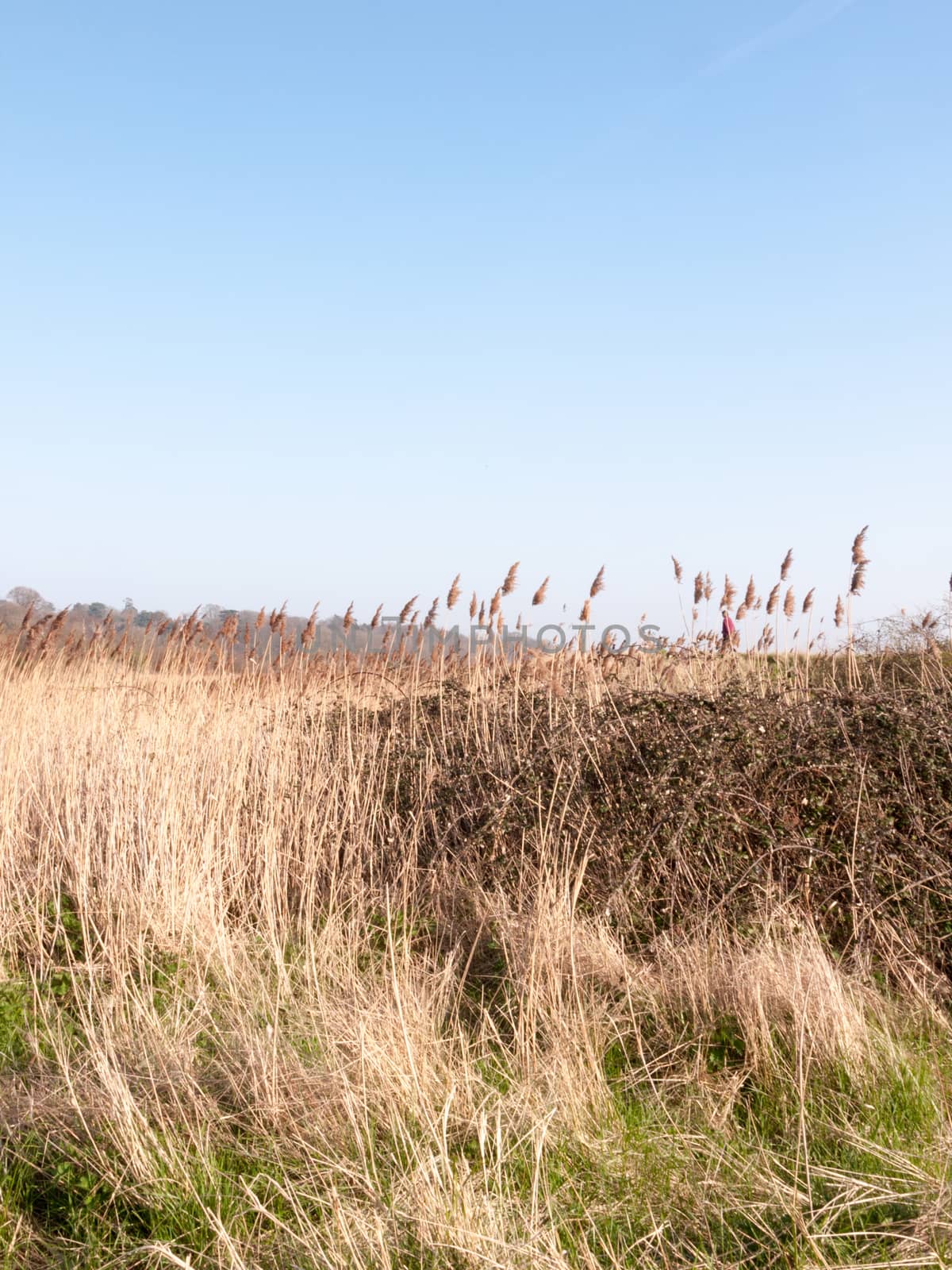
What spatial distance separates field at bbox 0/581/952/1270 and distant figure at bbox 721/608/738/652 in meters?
0.17

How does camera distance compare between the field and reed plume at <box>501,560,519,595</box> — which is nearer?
the field

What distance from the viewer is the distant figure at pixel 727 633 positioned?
6773mm

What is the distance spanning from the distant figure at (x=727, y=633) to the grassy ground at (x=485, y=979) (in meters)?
1.08

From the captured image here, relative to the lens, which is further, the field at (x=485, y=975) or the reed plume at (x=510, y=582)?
the reed plume at (x=510, y=582)

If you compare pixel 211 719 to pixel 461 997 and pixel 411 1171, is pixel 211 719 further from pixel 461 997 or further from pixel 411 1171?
pixel 411 1171

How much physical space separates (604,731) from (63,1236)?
3.05 m

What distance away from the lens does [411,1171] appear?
2.15m

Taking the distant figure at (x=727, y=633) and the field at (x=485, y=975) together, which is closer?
the field at (x=485, y=975)

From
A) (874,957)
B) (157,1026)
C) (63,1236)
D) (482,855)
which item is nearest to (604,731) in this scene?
(482,855)

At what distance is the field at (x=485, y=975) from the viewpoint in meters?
2.18

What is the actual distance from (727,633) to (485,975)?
16.0ft

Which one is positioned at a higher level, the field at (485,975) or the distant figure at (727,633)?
the distant figure at (727,633)

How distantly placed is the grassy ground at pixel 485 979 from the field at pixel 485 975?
2cm

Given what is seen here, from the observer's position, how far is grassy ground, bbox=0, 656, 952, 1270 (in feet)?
7.14
